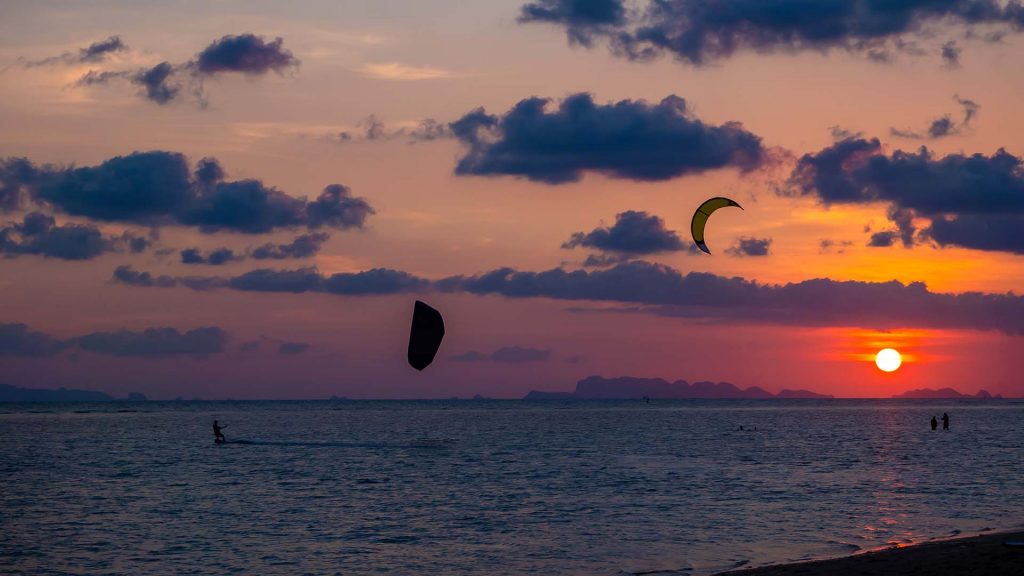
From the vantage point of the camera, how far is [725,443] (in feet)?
315

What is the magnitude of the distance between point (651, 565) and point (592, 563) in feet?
5.63

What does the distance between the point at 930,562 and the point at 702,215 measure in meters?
15.5

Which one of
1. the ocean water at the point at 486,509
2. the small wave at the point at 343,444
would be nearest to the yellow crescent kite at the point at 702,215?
the ocean water at the point at 486,509

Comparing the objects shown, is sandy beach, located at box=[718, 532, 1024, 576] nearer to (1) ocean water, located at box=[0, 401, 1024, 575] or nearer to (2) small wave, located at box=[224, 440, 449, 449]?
(1) ocean water, located at box=[0, 401, 1024, 575]

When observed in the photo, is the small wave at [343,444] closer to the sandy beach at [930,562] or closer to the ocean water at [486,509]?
the ocean water at [486,509]

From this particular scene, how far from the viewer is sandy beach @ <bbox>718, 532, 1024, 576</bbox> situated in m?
22.7

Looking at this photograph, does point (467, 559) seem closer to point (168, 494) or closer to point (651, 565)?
point (651, 565)

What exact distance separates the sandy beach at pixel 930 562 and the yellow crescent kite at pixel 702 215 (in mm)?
11925

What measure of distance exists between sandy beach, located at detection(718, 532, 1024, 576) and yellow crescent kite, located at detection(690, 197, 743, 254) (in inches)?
469

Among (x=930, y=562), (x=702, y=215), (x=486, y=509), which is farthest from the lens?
(x=486, y=509)

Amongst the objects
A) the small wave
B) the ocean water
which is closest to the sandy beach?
the ocean water

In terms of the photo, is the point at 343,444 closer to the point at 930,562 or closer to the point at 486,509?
the point at 486,509

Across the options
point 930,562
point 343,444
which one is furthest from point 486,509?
point 343,444

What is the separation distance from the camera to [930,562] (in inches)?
957
